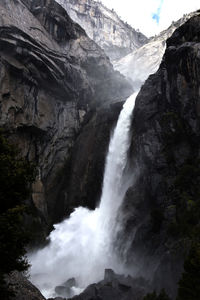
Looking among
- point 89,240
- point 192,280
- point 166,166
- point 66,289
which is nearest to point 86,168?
point 89,240

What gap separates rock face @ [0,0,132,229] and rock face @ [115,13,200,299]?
12.4 meters

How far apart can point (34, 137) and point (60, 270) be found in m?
17.4

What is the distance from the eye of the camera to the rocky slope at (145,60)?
9075 centimetres

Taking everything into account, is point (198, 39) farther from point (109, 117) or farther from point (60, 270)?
point (60, 270)

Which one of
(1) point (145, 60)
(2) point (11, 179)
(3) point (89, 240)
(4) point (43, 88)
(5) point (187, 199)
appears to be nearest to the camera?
(2) point (11, 179)

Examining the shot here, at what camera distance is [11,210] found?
10008mm

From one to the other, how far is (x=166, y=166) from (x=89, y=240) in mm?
11594

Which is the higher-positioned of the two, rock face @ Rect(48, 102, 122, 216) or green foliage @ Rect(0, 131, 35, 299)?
rock face @ Rect(48, 102, 122, 216)

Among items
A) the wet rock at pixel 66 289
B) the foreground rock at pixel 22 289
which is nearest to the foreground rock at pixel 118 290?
the wet rock at pixel 66 289

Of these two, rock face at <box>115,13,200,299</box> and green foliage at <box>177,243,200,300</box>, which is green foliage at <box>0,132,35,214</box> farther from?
rock face at <box>115,13,200,299</box>

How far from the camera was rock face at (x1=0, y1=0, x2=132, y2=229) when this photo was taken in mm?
36031

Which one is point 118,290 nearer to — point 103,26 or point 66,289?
point 66,289

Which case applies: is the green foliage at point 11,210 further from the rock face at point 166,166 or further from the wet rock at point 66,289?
the wet rock at point 66,289

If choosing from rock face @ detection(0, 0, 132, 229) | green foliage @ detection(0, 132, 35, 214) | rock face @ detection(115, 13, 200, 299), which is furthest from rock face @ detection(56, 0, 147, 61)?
green foliage @ detection(0, 132, 35, 214)
